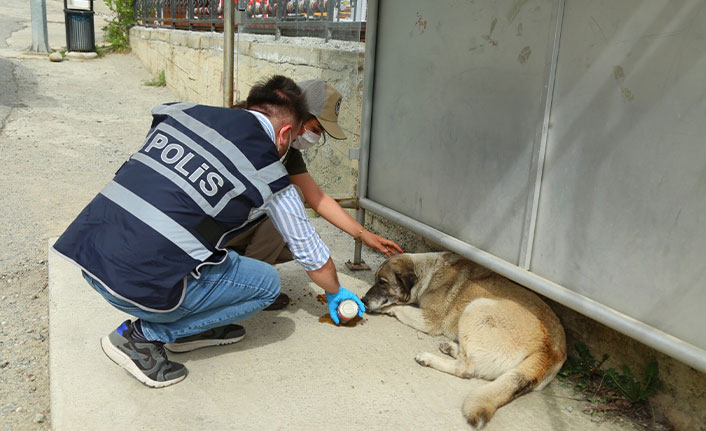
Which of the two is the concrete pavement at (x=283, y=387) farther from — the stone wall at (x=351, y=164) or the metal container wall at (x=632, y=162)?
the metal container wall at (x=632, y=162)

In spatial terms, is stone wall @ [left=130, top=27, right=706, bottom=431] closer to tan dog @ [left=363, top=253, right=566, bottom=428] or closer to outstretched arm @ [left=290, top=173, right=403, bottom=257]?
tan dog @ [left=363, top=253, right=566, bottom=428]

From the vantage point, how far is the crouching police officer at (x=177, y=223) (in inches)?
94.3

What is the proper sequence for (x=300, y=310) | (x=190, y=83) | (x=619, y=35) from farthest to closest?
(x=190, y=83) < (x=300, y=310) < (x=619, y=35)

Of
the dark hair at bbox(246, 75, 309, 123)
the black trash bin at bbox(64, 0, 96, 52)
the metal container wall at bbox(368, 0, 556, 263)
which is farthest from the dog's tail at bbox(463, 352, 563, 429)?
the black trash bin at bbox(64, 0, 96, 52)

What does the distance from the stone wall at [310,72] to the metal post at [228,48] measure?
0.81 m

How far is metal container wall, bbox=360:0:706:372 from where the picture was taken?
2172 millimetres

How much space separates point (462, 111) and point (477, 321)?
1.15 m

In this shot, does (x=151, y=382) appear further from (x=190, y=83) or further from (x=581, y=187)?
(x=190, y=83)

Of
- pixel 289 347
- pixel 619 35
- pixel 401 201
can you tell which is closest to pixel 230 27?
pixel 401 201

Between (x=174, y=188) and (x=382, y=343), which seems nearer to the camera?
(x=174, y=188)

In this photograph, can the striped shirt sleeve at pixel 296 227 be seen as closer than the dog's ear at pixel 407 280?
Yes

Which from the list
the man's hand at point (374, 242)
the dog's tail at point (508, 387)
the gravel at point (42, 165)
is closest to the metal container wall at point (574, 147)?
the man's hand at point (374, 242)

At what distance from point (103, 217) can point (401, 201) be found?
1.97 m

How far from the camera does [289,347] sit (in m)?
3.12
